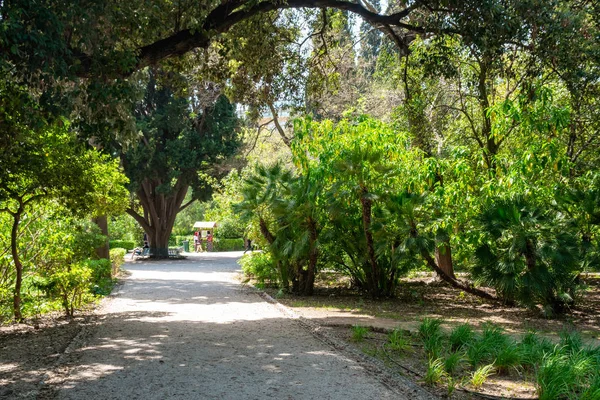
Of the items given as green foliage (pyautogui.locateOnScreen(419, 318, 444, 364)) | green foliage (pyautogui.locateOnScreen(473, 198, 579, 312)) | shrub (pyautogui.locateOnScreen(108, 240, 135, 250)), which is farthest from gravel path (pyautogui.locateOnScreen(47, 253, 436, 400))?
shrub (pyautogui.locateOnScreen(108, 240, 135, 250))

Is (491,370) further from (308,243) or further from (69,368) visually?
(308,243)

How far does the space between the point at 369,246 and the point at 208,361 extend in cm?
705

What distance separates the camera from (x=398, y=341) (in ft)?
26.0

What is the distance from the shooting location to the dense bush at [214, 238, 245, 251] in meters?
49.5

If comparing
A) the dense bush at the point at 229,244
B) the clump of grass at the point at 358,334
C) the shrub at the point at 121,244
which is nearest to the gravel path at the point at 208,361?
the clump of grass at the point at 358,334

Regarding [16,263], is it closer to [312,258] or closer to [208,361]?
[208,361]

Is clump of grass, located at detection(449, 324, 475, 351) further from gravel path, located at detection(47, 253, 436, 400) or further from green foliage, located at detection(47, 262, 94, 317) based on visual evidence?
green foliage, located at detection(47, 262, 94, 317)

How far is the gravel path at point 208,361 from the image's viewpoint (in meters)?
5.89

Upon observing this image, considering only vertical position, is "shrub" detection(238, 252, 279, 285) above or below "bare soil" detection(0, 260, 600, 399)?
above

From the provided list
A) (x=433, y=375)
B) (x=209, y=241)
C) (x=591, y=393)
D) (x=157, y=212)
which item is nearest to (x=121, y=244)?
(x=209, y=241)

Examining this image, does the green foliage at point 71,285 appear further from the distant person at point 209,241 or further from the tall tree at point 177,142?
the distant person at point 209,241

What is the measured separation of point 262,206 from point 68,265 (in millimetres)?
4897

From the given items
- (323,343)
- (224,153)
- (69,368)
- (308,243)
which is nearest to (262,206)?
(308,243)

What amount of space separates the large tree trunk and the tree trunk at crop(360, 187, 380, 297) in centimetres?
2069
